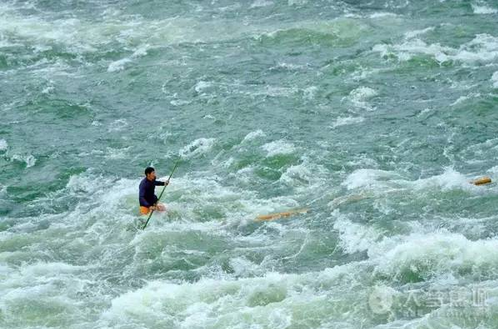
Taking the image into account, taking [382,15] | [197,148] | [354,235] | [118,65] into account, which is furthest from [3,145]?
[382,15]

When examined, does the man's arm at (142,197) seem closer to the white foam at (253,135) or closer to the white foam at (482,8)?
the white foam at (253,135)

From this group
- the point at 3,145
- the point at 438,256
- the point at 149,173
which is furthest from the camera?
the point at 3,145

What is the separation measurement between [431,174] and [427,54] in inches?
228

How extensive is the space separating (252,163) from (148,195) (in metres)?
2.75

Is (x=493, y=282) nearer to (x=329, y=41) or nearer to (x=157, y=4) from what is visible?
(x=329, y=41)

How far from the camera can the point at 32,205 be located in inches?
705

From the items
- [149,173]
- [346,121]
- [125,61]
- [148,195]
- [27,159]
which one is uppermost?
[149,173]

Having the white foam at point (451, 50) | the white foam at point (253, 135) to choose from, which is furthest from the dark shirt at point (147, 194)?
the white foam at point (451, 50)

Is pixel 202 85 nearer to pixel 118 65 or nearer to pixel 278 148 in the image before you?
pixel 118 65

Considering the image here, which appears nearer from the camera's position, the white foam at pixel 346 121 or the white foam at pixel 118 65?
the white foam at pixel 346 121

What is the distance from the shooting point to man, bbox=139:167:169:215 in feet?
54.8

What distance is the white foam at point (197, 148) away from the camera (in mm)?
19531

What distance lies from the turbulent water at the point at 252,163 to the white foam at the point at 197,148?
4 centimetres

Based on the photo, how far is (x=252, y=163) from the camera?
61.6ft
